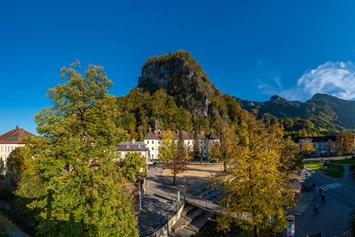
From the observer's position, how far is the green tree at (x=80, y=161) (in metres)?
10.8

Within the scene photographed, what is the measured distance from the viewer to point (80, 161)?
1134cm

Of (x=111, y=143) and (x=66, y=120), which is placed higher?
(x=66, y=120)

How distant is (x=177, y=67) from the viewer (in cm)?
13688

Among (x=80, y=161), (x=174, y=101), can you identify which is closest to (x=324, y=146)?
(x=174, y=101)

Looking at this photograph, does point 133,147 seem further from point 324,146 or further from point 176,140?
point 324,146

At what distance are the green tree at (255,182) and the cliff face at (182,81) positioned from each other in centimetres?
9834

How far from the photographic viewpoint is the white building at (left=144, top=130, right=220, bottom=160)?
7219cm

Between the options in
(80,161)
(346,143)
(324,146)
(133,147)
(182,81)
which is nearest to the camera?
(80,161)

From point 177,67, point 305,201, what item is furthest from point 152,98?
point 305,201

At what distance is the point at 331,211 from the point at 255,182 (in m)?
17.4

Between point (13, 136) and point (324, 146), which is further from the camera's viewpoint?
point (324, 146)

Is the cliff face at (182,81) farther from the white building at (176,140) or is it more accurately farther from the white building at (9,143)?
the white building at (9,143)

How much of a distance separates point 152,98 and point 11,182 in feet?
257

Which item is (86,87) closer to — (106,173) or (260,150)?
(106,173)
